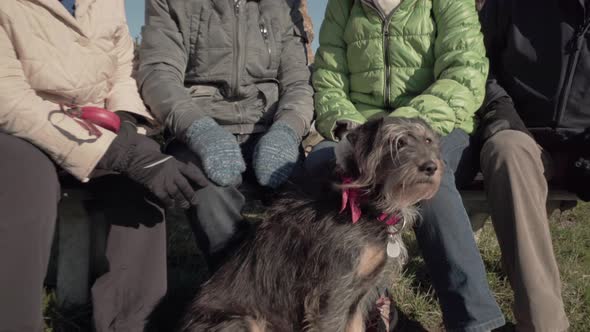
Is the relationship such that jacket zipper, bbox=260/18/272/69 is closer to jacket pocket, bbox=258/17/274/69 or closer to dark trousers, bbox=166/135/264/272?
jacket pocket, bbox=258/17/274/69

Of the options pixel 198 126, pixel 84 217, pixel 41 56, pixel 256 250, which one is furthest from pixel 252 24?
pixel 84 217

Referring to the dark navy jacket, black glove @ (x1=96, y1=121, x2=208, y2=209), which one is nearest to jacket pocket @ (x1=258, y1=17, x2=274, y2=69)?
black glove @ (x1=96, y1=121, x2=208, y2=209)

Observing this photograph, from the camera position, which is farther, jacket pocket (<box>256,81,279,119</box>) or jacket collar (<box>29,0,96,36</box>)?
jacket pocket (<box>256,81,279,119</box>)

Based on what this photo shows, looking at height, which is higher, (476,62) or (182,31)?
(182,31)

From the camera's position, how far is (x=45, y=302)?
3512mm

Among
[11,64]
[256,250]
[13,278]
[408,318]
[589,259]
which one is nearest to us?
[13,278]

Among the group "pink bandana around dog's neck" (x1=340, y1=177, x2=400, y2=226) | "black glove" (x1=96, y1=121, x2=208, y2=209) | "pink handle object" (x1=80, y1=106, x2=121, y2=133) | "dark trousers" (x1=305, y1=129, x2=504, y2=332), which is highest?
"pink handle object" (x1=80, y1=106, x2=121, y2=133)

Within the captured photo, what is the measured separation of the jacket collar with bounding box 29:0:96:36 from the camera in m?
2.75

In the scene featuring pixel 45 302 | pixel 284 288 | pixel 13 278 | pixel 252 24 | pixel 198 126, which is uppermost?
pixel 252 24

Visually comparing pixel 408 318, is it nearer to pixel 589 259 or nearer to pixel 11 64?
pixel 589 259

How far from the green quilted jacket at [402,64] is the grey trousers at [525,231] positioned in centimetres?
41

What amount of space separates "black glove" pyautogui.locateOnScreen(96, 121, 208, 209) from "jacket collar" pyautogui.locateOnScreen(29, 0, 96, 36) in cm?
74

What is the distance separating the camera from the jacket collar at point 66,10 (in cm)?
275

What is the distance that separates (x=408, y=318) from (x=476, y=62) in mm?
1870
